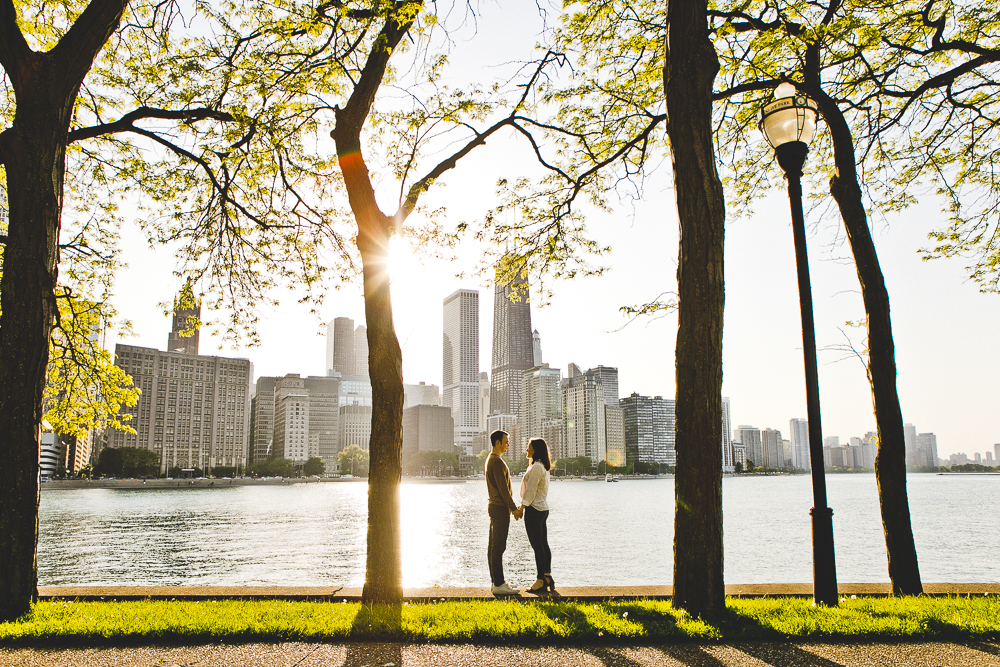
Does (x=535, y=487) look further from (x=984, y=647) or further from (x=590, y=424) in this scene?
(x=590, y=424)

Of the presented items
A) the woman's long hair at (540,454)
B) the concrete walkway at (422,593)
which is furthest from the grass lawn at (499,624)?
the woman's long hair at (540,454)

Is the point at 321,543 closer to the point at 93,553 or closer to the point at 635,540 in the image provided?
the point at 93,553

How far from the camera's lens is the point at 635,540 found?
31828 mm

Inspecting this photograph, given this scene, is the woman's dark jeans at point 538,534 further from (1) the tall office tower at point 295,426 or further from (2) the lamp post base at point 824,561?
(1) the tall office tower at point 295,426

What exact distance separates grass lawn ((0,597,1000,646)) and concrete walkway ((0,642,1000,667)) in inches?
6.8

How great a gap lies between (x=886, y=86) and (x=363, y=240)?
8145 mm

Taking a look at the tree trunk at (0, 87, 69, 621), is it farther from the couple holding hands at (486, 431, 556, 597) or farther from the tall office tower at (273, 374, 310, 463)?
the tall office tower at (273, 374, 310, 463)

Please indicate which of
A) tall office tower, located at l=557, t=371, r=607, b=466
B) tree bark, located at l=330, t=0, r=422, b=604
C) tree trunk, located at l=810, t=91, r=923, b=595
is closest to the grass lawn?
tree bark, located at l=330, t=0, r=422, b=604

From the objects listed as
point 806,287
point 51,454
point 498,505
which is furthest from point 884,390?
point 51,454

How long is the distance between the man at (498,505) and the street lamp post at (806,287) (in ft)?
10.6

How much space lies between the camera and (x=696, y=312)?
19.1ft

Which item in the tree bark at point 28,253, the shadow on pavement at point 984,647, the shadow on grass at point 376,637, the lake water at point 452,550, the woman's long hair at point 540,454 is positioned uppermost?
the tree bark at point 28,253

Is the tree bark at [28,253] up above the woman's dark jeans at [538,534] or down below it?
above

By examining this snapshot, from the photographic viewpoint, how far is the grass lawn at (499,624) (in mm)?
4918
